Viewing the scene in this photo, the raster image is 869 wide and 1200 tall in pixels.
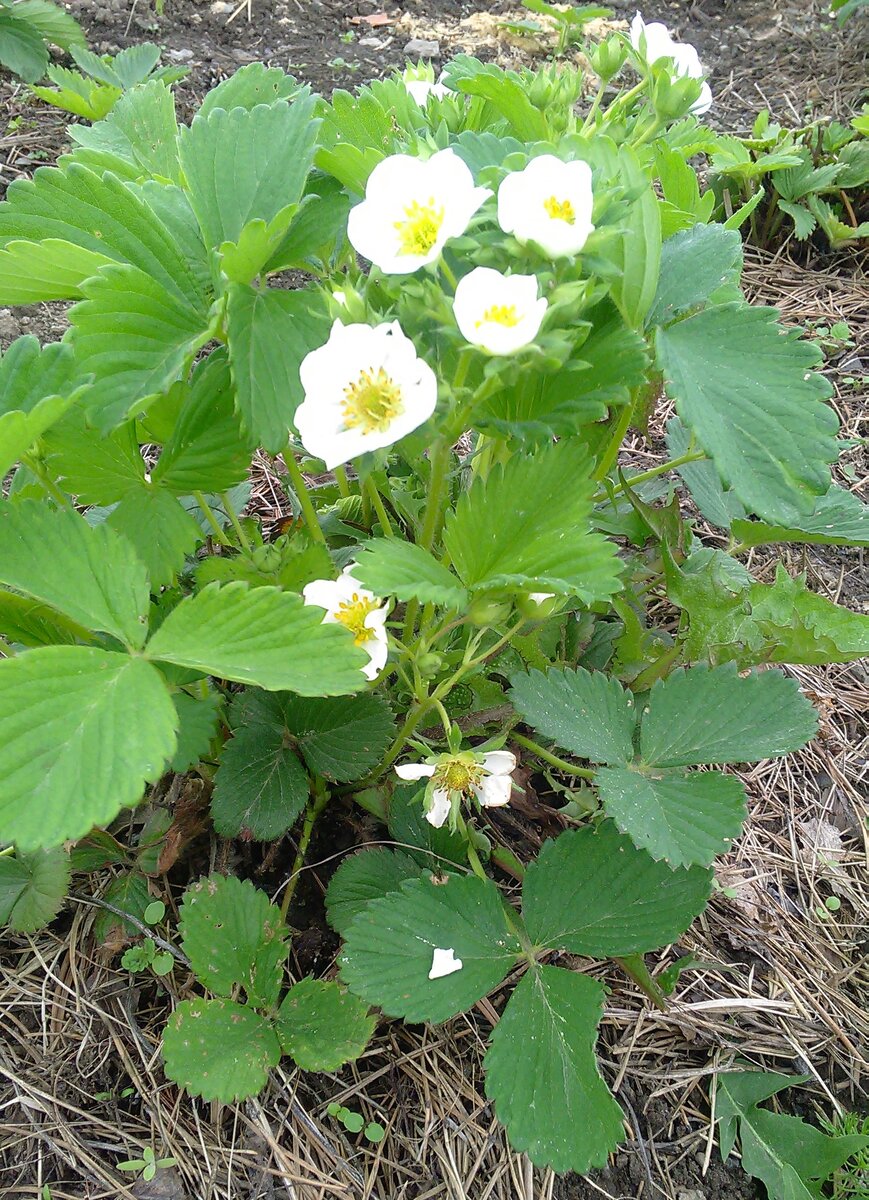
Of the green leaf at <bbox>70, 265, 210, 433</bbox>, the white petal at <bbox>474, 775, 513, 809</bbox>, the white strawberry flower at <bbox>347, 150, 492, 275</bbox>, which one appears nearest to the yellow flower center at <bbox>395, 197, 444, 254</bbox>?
the white strawberry flower at <bbox>347, 150, 492, 275</bbox>

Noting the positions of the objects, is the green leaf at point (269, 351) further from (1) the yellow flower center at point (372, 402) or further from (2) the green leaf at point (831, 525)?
(2) the green leaf at point (831, 525)

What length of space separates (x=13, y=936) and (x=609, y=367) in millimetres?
1181

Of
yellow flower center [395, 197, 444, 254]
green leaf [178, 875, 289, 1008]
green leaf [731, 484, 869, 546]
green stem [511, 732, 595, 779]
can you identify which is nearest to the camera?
yellow flower center [395, 197, 444, 254]

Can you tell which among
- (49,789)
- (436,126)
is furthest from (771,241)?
(49,789)

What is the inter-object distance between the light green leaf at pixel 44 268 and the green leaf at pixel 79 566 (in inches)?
10.3

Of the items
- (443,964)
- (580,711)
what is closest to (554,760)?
(580,711)

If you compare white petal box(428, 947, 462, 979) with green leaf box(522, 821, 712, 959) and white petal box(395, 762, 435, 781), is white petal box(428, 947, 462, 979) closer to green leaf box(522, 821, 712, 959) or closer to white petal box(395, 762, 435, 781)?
green leaf box(522, 821, 712, 959)

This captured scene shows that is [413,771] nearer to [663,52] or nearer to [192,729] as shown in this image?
[192,729]

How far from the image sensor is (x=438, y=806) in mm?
1096

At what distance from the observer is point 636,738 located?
130 centimetres

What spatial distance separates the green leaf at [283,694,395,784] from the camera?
1203mm

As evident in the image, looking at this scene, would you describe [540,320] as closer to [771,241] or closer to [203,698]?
[203,698]

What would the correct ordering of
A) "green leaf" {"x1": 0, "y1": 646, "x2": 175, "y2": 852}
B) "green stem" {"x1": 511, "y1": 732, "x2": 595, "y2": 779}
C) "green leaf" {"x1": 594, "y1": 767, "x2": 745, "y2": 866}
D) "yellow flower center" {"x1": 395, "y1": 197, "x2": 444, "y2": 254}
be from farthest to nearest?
"green stem" {"x1": 511, "y1": 732, "x2": 595, "y2": 779} → "green leaf" {"x1": 594, "y1": 767, "x2": 745, "y2": 866} → "yellow flower center" {"x1": 395, "y1": 197, "x2": 444, "y2": 254} → "green leaf" {"x1": 0, "y1": 646, "x2": 175, "y2": 852}

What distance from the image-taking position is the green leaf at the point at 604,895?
3.69 ft
